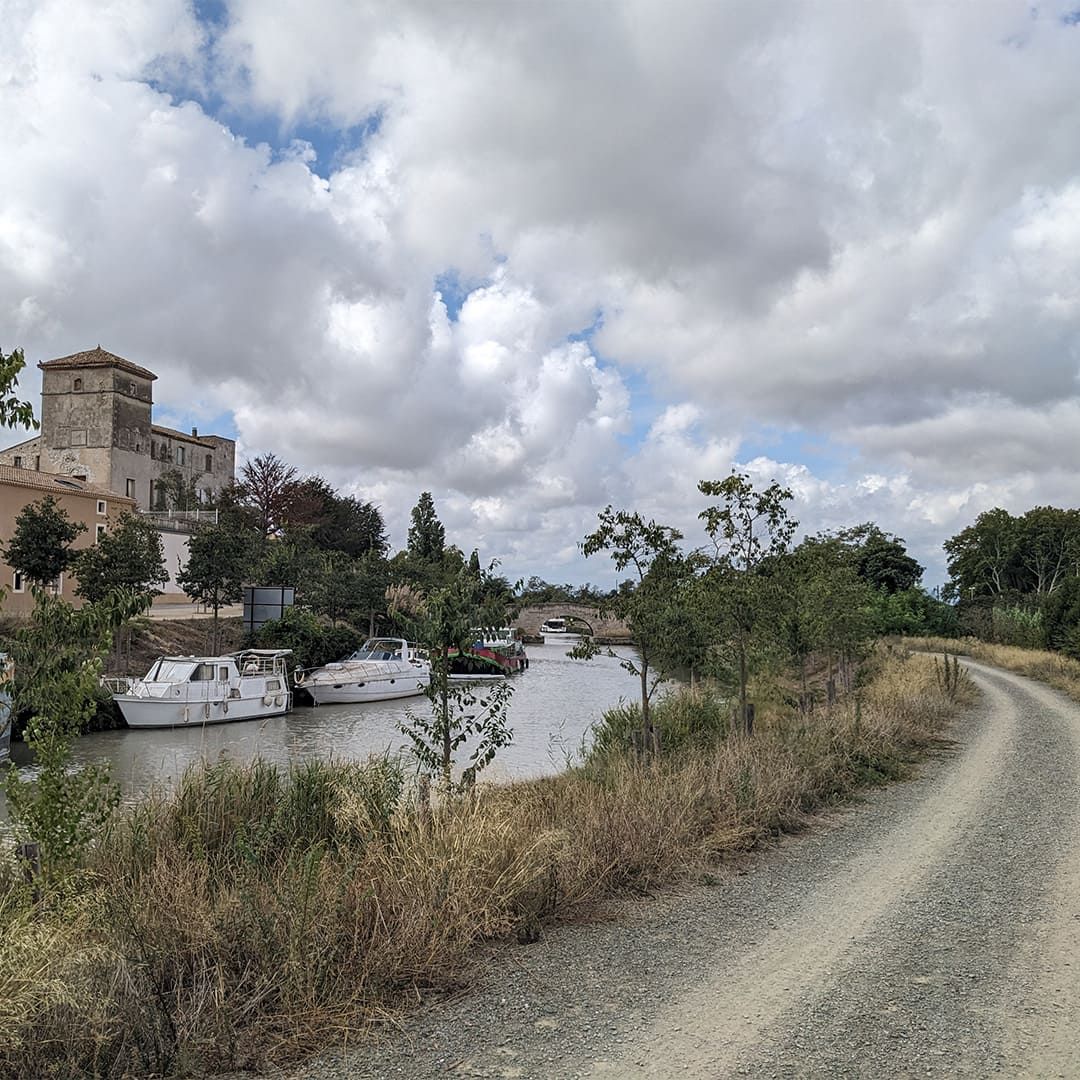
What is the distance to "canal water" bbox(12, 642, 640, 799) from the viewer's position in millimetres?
18891

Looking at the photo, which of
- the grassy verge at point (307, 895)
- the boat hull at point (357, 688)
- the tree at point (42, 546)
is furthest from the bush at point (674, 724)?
the tree at point (42, 546)

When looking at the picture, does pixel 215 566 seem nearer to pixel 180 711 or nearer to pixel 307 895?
pixel 180 711

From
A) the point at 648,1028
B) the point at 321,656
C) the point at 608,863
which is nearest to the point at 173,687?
the point at 321,656

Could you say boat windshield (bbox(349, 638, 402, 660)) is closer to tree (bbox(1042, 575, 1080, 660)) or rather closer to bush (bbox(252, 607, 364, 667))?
bush (bbox(252, 607, 364, 667))

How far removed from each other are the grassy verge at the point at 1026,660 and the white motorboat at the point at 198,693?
2474 cm

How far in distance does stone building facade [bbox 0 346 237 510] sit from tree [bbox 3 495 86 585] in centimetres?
3469

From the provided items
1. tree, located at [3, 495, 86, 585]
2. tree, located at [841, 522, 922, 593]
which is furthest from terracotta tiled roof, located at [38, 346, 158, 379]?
tree, located at [841, 522, 922, 593]

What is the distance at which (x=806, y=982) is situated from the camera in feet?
17.2

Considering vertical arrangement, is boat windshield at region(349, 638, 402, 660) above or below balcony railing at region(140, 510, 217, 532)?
below

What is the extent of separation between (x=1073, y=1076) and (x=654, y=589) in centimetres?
896

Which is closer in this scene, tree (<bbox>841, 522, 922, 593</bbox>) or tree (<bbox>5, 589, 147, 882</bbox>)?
tree (<bbox>5, 589, 147, 882</bbox>)

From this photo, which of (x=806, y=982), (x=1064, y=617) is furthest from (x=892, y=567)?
(x=806, y=982)

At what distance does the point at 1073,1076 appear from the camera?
417 centimetres

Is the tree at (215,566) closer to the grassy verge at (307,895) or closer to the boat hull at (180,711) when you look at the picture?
the boat hull at (180,711)
